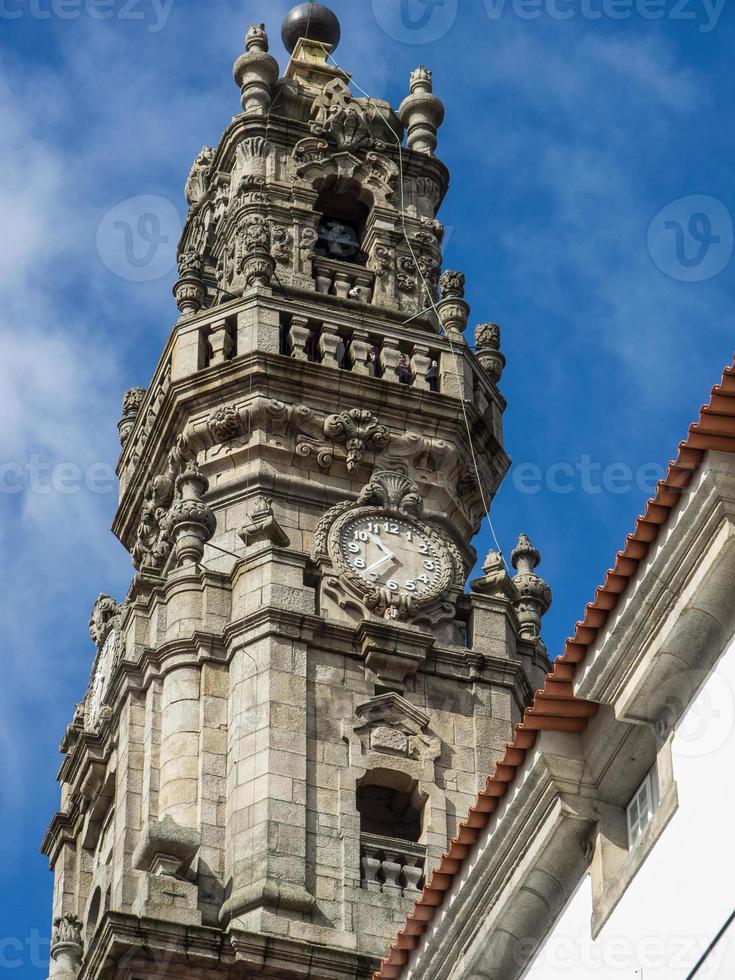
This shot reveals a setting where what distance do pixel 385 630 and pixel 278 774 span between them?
311cm

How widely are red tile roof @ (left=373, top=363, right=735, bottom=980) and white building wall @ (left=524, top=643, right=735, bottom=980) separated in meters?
1.29

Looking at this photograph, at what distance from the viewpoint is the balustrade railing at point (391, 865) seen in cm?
3331

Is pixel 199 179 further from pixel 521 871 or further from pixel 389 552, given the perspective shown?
pixel 521 871

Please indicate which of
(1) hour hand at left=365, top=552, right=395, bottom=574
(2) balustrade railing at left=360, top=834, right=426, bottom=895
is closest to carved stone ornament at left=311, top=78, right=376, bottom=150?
(1) hour hand at left=365, top=552, right=395, bottom=574

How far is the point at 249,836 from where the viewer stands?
108 ft

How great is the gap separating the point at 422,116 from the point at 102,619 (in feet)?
38.2

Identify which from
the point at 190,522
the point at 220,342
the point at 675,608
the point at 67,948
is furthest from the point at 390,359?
the point at 675,608

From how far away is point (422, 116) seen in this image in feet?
154

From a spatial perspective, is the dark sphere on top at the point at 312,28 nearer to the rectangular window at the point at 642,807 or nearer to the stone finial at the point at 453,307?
the stone finial at the point at 453,307

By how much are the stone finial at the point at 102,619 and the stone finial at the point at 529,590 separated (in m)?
5.71

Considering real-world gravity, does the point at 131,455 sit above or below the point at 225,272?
below

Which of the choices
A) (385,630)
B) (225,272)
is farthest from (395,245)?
(385,630)

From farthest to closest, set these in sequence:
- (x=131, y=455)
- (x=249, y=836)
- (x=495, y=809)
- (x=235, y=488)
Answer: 1. (x=131, y=455)
2. (x=235, y=488)
3. (x=249, y=836)
4. (x=495, y=809)

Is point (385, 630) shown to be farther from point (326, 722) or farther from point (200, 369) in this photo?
point (200, 369)
